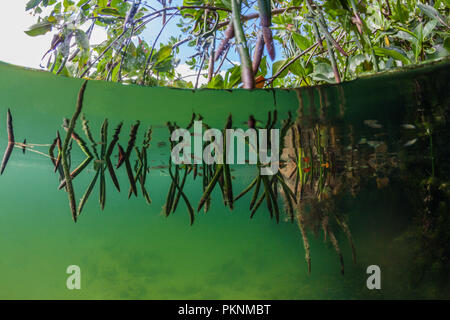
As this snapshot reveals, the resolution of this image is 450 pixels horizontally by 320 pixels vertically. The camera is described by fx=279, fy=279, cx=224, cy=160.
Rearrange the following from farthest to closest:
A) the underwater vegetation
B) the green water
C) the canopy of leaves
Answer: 1. the green water
2. the underwater vegetation
3. the canopy of leaves

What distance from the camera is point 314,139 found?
7.59ft

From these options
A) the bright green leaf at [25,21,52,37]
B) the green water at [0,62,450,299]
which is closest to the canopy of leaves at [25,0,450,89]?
the bright green leaf at [25,21,52,37]

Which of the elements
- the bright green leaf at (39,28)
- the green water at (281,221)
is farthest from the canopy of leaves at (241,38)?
the green water at (281,221)

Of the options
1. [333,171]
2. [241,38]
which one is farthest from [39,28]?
[333,171]

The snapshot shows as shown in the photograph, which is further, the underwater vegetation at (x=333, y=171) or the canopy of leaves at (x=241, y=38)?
the underwater vegetation at (x=333, y=171)

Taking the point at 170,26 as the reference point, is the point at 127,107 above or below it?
below

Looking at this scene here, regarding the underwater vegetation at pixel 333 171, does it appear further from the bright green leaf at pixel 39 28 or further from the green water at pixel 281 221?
the bright green leaf at pixel 39 28

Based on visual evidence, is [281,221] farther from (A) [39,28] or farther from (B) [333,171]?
(A) [39,28]

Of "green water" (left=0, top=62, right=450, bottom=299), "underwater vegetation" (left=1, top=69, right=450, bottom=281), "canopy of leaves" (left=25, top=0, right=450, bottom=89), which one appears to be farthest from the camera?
"green water" (left=0, top=62, right=450, bottom=299)

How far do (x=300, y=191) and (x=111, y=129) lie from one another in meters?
1.88

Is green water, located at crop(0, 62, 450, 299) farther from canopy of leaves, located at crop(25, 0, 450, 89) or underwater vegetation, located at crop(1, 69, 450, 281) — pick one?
canopy of leaves, located at crop(25, 0, 450, 89)
